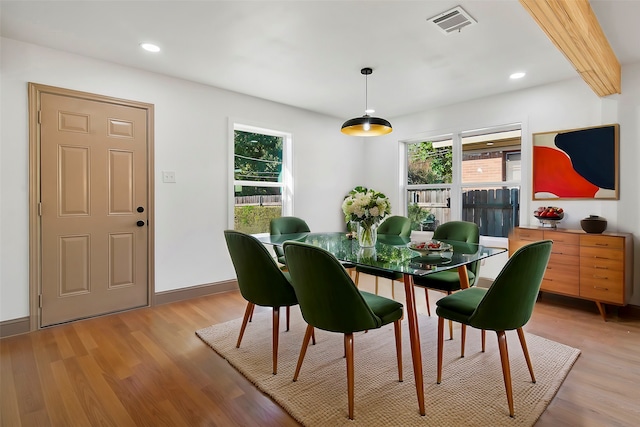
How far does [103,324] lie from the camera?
2.95 m

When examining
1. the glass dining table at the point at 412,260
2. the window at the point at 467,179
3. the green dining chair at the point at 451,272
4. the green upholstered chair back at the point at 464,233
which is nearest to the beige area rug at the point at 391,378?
the glass dining table at the point at 412,260

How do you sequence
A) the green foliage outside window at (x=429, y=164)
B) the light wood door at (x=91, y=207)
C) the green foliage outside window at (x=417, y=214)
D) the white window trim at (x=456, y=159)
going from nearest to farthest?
1. the light wood door at (x=91, y=207)
2. the white window trim at (x=456, y=159)
3. the green foliage outside window at (x=429, y=164)
4. the green foliage outside window at (x=417, y=214)

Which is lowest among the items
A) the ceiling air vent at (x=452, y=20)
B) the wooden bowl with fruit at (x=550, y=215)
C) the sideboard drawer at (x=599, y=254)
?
the sideboard drawer at (x=599, y=254)

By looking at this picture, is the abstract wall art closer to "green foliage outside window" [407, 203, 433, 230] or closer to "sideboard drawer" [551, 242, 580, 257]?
"sideboard drawer" [551, 242, 580, 257]

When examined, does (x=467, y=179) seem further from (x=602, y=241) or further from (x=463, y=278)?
(x=463, y=278)

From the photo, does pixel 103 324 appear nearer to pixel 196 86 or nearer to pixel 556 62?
pixel 196 86

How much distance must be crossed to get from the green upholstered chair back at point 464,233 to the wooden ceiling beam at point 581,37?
1.46m

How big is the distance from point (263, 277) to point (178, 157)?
2.17 m

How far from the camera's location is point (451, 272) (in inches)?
108

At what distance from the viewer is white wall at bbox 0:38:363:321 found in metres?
2.69

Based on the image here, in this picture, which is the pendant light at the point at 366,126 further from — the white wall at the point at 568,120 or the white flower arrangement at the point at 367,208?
the white wall at the point at 568,120

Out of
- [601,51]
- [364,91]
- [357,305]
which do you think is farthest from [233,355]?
[601,51]

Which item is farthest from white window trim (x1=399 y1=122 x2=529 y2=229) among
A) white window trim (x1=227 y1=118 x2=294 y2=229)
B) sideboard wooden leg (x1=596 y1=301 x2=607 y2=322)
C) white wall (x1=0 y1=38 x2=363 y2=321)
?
white window trim (x1=227 y1=118 x2=294 y2=229)

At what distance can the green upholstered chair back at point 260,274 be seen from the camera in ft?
6.77
